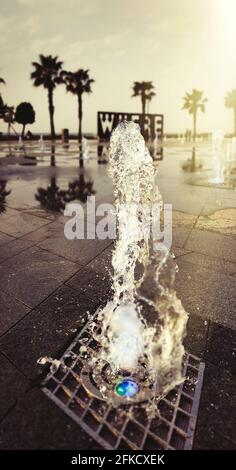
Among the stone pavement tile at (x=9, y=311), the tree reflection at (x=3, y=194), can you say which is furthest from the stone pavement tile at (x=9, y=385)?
the tree reflection at (x=3, y=194)

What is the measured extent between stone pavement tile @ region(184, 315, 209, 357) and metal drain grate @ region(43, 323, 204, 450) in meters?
0.19

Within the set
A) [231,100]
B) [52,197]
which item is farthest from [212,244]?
[231,100]

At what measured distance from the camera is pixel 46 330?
2924 mm

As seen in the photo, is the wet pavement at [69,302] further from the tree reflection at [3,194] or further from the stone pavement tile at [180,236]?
the tree reflection at [3,194]

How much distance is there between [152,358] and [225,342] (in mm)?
778

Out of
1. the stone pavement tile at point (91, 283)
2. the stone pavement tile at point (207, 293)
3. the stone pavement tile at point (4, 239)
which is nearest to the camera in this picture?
the stone pavement tile at point (207, 293)

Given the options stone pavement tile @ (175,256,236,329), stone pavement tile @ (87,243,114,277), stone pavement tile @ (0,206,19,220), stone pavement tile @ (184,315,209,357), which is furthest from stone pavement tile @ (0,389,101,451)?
stone pavement tile @ (0,206,19,220)

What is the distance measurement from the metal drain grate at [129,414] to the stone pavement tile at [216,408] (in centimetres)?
5

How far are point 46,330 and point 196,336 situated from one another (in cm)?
139

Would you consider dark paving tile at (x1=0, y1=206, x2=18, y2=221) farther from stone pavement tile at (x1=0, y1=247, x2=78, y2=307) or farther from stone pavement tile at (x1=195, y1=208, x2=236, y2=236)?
stone pavement tile at (x1=195, y1=208, x2=236, y2=236)

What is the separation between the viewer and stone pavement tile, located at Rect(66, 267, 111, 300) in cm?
357

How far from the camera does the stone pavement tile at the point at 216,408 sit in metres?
1.98
